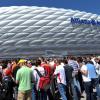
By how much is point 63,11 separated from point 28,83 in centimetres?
5700

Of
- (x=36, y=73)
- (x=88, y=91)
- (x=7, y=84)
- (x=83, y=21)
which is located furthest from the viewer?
(x=83, y=21)

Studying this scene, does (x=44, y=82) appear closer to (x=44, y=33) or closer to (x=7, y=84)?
(x=7, y=84)

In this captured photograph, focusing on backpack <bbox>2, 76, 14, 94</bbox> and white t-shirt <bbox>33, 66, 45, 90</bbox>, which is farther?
white t-shirt <bbox>33, 66, 45, 90</bbox>

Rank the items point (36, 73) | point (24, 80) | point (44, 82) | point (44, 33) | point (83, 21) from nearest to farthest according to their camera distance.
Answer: point (24, 80), point (44, 82), point (36, 73), point (44, 33), point (83, 21)

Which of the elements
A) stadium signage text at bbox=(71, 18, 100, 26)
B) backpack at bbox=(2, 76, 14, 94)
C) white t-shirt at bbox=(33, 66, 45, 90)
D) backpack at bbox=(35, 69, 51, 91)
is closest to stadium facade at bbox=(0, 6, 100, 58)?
stadium signage text at bbox=(71, 18, 100, 26)

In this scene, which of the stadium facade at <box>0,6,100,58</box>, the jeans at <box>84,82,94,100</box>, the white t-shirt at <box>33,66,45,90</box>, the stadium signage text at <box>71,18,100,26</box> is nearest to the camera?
the white t-shirt at <box>33,66,45,90</box>

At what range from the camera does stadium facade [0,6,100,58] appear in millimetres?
61172

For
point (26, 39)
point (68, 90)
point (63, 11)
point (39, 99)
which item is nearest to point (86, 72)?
point (68, 90)

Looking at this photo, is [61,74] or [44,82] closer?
[44,82]

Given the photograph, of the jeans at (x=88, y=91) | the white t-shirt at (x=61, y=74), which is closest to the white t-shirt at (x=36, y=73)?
the white t-shirt at (x=61, y=74)

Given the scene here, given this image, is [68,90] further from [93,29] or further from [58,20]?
[93,29]

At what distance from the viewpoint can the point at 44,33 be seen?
6325cm

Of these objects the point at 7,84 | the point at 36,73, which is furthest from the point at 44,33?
the point at 7,84

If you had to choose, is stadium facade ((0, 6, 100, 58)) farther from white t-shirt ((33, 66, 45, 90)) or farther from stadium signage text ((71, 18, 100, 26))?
white t-shirt ((33, 66, 45, 90))
